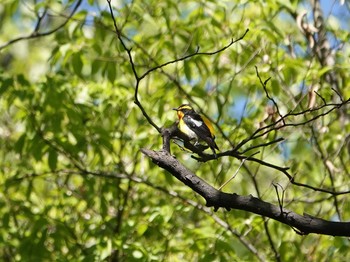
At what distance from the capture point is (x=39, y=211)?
219 inches

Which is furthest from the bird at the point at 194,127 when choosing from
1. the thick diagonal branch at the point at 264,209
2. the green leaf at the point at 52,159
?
the thick diagonal branch at the point at 264,209

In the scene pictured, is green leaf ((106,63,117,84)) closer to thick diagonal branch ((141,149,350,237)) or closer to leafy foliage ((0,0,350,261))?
leafy foliage ((0,0,350,261))

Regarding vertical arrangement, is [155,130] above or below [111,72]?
below

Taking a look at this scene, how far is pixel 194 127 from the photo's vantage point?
4.31 metres

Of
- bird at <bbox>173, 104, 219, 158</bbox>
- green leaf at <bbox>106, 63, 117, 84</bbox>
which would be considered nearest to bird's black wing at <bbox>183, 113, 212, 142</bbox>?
bird at <bbox>173, 104, 219, 158</bbox>

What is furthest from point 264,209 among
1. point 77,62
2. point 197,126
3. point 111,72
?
point 77,62

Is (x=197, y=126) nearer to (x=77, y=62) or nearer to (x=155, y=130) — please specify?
(x=155, y=130)

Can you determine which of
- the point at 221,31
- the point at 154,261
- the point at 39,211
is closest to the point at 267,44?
the point at 221,31

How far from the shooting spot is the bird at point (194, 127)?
4137mm

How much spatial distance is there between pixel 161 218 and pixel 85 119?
1.16m

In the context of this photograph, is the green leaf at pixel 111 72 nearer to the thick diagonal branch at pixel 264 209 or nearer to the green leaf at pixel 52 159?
the green leaf at pixel 52 159

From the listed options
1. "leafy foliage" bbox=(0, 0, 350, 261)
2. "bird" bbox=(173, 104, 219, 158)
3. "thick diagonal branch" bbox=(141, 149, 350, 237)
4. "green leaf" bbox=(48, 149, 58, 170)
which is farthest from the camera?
"green leaf" bbox=(48, 149, 58, 170)

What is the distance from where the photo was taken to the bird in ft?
13.6

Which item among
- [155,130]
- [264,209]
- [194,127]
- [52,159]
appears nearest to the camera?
[264,209]
